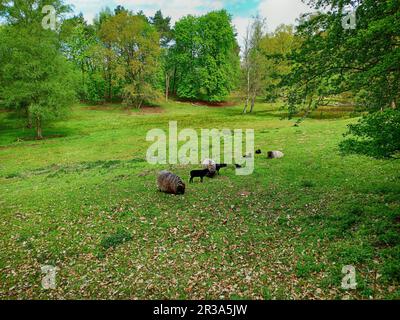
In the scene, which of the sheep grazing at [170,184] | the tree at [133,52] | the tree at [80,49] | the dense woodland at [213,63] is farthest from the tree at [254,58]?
the sheep grazing at [170,184]

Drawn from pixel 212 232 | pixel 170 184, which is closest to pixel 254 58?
pixel 170 184

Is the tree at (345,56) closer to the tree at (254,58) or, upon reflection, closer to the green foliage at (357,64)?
the green foliage at (357,64)

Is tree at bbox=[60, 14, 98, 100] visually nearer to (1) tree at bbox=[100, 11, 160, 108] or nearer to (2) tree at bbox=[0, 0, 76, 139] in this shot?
(1) tree at bbox=[100, 11, 160, 108]

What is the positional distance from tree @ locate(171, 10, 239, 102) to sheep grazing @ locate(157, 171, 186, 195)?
57.0 m

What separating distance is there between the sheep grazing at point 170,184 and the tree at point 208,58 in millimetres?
57010

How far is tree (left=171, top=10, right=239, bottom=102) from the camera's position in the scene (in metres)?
72.2

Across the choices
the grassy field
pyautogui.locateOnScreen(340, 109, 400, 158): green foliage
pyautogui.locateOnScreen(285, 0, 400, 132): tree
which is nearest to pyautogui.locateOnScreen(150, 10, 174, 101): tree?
the grassy field

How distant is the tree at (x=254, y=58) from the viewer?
183ft

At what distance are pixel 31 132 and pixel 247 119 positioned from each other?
119ft

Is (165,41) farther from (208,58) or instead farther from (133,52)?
(133,52)

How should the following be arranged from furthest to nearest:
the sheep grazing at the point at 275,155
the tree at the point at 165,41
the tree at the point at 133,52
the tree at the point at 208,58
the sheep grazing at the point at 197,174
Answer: the tree at the point at 165,41 < the tree at the point at 208,58 < the tree at the point at 133,52 < the sheep grazing at the point at 275,155 < the sheep grazing at the point at 197,174

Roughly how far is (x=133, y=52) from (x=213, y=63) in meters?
21.0

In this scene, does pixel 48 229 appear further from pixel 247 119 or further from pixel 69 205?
pixel 247 119
